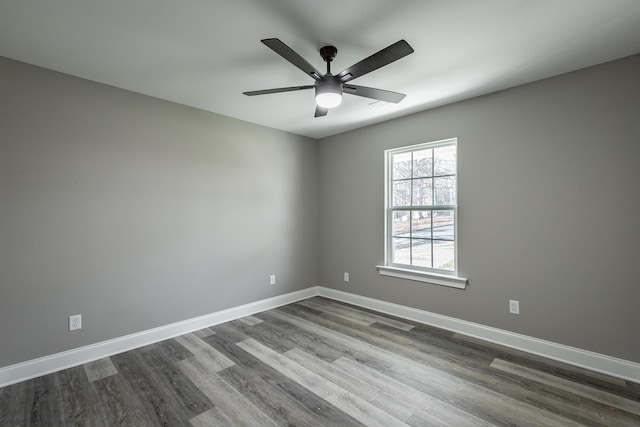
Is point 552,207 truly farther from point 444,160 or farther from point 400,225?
point 400,225

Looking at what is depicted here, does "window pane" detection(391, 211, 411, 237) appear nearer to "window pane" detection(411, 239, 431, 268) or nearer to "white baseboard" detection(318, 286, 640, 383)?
"window pane" detection(411, 239, 431, 268)

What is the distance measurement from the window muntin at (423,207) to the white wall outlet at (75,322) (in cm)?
333

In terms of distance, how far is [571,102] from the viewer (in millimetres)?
2596

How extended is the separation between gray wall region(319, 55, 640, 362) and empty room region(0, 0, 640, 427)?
17 millimetres

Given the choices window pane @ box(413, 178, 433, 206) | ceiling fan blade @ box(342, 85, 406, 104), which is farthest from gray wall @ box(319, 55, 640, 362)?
ceiling fan blade @ box(342, 85, 406, 104)

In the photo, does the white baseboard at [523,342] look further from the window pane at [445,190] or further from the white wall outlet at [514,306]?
the window pane at [445,190]

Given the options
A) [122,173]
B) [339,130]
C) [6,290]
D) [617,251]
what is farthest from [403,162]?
[6,290]

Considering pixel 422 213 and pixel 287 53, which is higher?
pixel 287 53

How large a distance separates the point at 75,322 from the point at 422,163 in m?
3.90

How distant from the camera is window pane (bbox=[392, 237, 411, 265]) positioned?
379 cm

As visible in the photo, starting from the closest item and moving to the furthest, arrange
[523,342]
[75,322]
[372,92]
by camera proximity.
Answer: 1. [372,92]
2. [75,322]
3. [523,342]

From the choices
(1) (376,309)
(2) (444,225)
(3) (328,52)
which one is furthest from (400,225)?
(3) (328,52)

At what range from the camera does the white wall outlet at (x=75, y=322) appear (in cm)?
263

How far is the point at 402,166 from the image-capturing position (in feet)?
12.7
